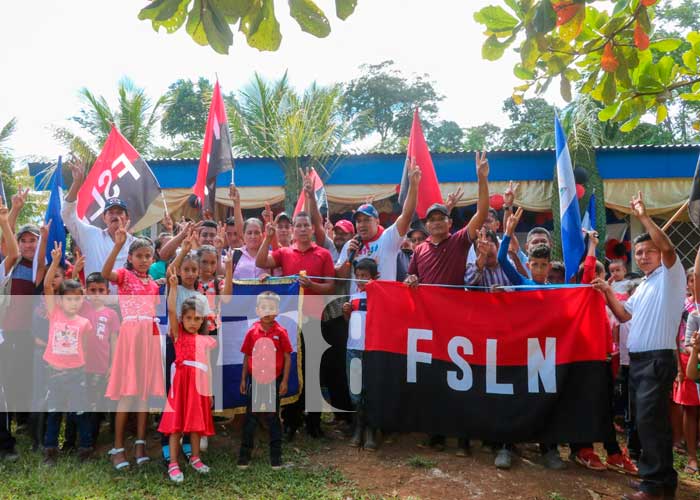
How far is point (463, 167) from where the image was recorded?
11.2 meters

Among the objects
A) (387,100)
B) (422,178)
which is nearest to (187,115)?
(387,100)

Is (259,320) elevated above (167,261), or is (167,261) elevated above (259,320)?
(167,261)

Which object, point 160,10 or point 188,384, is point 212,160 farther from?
point 160,10

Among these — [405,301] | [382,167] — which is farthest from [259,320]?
[382,167]

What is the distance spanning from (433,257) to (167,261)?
2.40m

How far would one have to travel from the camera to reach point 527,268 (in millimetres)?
5301

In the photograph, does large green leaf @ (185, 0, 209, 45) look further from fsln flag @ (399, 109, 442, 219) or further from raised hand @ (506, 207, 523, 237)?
fsln flag @ (399, 109, 442, 219)

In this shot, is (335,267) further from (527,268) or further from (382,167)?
(382,167)

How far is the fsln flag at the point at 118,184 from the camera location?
600 centimetres

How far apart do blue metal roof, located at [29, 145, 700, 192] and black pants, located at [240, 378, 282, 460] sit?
24.0 ft

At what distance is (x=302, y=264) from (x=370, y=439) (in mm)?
1547

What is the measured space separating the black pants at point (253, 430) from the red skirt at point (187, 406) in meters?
0.27

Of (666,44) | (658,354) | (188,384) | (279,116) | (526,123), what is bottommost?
(188,384)

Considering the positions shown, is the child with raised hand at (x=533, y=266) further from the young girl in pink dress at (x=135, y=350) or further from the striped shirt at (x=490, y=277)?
the young girl in pink dress at (x=135, y=350)
